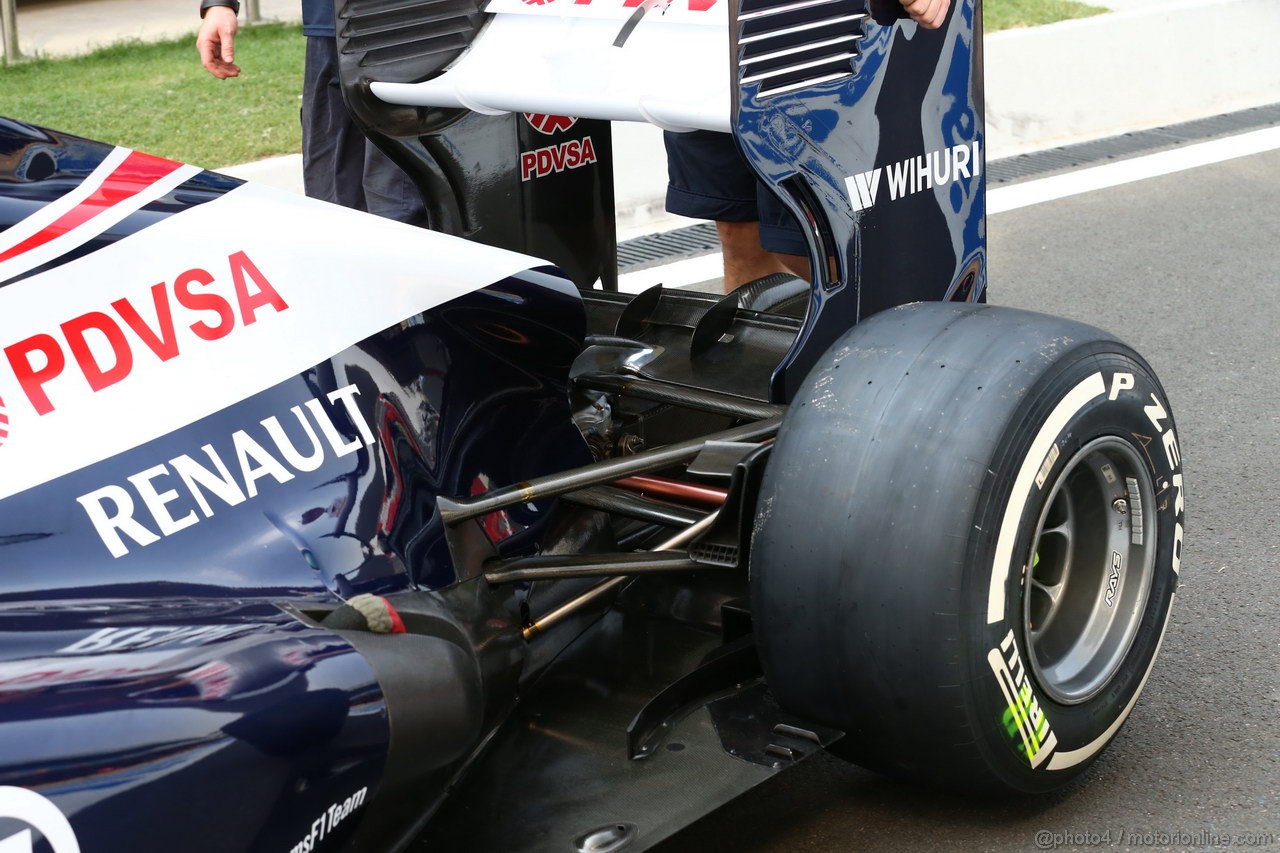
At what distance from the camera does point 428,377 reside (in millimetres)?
2348

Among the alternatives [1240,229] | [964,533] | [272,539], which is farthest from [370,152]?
[1240,229]

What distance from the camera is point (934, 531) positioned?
2020mm

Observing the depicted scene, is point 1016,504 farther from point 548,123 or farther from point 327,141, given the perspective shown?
point 327,141

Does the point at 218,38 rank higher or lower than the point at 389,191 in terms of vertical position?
higher

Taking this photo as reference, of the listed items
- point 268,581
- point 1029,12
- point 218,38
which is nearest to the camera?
point 268,581

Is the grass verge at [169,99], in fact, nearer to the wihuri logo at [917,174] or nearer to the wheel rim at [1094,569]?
the wihuri logo at [917,174]

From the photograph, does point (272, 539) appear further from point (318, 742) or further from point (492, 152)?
point (492, 152)

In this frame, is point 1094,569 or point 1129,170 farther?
point 1129,170

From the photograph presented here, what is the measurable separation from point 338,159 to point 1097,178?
3735 millimetres

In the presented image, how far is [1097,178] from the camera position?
6578 mm

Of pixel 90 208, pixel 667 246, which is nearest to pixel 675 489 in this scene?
pixel 90 208

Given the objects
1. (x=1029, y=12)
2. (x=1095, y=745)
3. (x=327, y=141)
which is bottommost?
(x=1095, y=745)

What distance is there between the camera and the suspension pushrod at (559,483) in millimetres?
2238

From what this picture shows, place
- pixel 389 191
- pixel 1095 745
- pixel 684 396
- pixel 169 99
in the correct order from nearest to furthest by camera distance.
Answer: pixel 1095 745, pixel 684 396, pixel 389 191, pixel 169 99
